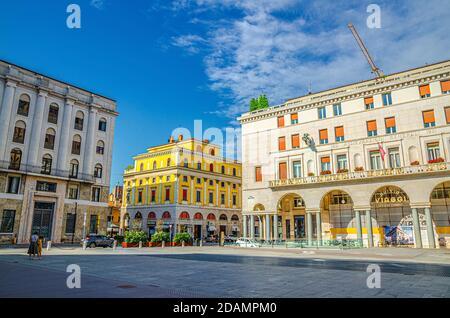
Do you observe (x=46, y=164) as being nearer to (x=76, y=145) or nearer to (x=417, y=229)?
(x=76, y=145)

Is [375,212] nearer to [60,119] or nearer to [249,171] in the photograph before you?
[249,171]

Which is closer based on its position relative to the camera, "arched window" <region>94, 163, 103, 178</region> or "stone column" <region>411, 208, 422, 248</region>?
"stone column" <region>411, 208, 422, 248</region>

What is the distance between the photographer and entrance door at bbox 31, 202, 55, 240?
124ft

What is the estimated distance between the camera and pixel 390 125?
34000 mm

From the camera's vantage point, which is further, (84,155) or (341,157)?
(84,155)

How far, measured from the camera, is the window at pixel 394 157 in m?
33.0

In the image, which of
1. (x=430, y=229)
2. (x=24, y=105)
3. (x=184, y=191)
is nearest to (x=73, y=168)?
(x=24, y=105)

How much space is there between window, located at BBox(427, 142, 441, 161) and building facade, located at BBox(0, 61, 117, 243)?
38056 mm

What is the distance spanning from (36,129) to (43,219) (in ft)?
35.9

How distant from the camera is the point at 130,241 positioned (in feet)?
118

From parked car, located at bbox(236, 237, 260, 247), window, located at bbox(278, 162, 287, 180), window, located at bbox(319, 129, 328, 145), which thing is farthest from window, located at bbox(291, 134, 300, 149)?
parked car, located at bbox(236, 237, 260, 247)

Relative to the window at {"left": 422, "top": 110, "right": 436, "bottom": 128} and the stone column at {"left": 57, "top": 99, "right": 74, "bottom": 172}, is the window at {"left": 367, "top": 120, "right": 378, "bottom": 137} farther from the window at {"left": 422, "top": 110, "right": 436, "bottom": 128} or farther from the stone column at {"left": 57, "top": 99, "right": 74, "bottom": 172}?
the stone column at {"left": 57, "top": 99, "right": 74, "bottom": 172}
